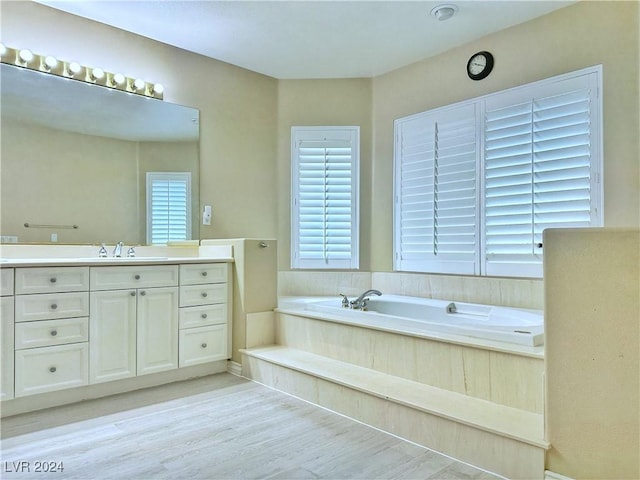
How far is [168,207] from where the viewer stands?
332 cm

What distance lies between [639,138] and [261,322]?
8.99ft

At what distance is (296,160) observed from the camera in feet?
13.1

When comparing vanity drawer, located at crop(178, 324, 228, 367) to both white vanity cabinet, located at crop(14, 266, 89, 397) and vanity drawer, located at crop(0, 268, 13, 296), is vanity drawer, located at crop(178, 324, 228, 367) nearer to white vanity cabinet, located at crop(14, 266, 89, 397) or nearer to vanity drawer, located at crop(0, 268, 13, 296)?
white vanity cabinet, located at crop(14, 266, 89, 397)

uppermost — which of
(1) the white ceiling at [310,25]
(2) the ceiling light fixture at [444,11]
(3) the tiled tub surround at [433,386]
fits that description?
(1) the white ceiling at [310,25]

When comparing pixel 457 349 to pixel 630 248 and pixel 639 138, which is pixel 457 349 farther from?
pixel 639 138

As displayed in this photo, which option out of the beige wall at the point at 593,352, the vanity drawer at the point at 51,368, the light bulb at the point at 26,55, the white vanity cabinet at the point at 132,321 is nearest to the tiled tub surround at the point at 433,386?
the beige wall at the point at 593,352

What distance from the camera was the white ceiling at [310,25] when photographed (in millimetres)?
2775

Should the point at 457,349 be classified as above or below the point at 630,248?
below

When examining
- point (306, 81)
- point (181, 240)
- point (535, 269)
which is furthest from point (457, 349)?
point (306, 81)

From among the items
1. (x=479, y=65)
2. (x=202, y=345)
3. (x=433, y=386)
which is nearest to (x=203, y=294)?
(x=202, y=345)

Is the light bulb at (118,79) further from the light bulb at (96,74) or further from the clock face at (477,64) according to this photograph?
the clock face at (477,64)

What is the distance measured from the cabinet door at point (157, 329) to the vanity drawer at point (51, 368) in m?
0.34

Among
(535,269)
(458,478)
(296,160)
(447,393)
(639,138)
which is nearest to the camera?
(458,478)

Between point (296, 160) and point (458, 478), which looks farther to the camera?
point (296, 160)
